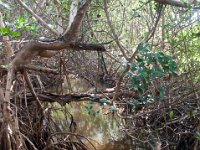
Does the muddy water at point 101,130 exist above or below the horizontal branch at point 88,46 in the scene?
below

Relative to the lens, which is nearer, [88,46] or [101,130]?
[88,46]

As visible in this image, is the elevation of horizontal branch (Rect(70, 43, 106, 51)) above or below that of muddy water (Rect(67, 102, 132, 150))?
above

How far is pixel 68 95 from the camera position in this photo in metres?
3.72

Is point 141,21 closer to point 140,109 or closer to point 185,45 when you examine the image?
point 140,109

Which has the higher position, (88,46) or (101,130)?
(88,46)

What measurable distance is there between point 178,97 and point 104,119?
2986 millimetres

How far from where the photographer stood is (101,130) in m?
5.68

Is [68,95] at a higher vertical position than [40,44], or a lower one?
lower

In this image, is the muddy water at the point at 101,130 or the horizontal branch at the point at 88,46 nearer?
the horizontal branch at the point at 88,46

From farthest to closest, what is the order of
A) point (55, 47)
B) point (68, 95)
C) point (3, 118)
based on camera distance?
point (68, 95) → point (3, 118) → point (55, 47)

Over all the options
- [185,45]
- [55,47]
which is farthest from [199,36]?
[55,47]

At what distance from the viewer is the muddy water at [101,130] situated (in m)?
4.79

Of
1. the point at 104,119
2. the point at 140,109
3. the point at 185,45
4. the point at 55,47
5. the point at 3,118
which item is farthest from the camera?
the point at 104,119

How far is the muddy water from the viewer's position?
15.7 ft
